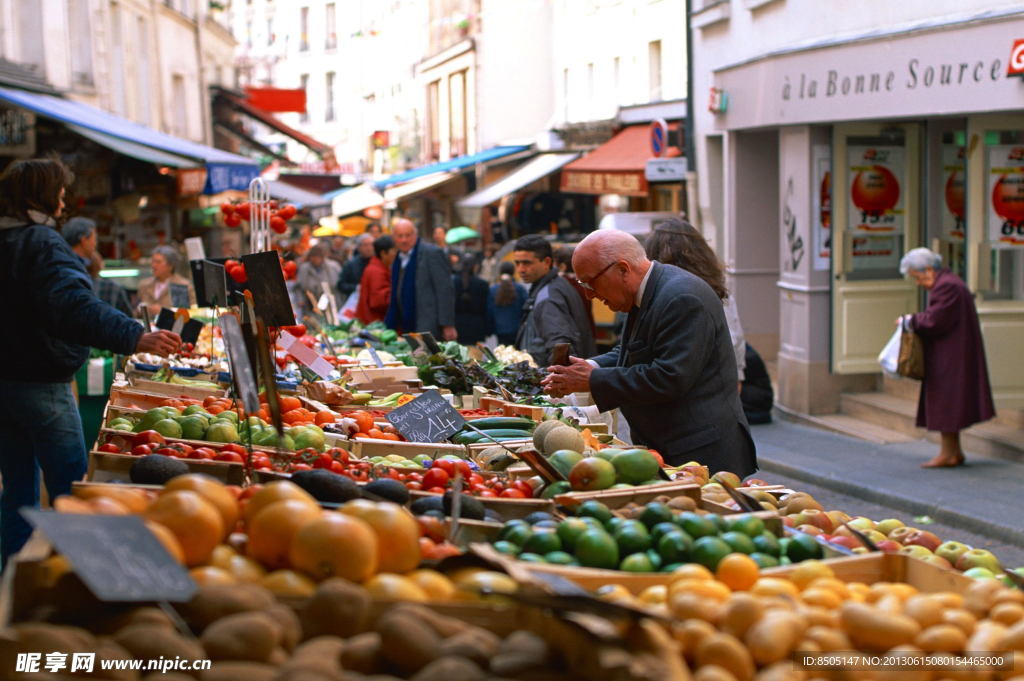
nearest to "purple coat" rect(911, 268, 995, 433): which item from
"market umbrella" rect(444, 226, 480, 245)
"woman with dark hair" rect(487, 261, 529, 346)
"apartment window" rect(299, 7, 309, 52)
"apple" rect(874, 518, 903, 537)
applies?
"woman with dark hair" rect(487, 261, 529, 346)

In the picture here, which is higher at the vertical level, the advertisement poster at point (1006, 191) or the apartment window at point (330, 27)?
the apartment window at point (330, 27)

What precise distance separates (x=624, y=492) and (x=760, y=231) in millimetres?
13750

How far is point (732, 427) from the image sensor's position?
5.64 meters

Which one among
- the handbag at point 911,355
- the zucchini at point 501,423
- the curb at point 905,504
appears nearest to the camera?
the zucchini at point 501,423

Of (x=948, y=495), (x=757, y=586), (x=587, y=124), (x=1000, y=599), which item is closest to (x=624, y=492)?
(x=757, y=586)

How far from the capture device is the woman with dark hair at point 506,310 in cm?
A: 1317

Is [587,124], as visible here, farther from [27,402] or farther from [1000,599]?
[1000,599]

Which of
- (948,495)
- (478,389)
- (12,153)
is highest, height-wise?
(12,153)

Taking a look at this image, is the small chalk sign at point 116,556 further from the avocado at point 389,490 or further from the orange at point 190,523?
the avocado at point 389,490

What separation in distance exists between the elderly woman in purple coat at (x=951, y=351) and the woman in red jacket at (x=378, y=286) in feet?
16.5

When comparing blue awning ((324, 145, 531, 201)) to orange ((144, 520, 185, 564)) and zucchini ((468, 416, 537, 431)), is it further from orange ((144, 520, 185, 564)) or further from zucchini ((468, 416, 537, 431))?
orange ((144, 520, 185, 564))

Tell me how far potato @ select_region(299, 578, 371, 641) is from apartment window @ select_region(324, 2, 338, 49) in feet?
247

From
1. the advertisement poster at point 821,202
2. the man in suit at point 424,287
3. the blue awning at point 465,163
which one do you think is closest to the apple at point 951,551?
the man in suit at point 424,287

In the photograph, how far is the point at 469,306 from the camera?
1346 cm
